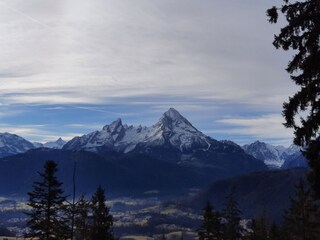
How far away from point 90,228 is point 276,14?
46127mm

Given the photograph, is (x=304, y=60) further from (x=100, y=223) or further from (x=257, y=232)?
(x=257, y=232)

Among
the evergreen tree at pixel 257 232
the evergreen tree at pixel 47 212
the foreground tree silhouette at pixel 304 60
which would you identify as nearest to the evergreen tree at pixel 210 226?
the evergreen tree at pixel 257 232

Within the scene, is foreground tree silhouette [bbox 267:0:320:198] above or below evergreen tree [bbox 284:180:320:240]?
above

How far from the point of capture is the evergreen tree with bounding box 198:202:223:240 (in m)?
63.2

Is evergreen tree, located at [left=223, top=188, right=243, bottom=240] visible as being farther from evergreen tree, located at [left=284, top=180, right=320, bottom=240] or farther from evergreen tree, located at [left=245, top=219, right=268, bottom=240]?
evergreen tree, located at [left=284, top=180, right=320, bottom=240]

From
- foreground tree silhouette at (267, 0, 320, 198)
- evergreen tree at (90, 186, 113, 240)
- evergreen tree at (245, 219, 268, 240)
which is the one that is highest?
foreground tree silhouette at (267, 0, 320, 198)

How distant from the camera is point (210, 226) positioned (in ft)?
209

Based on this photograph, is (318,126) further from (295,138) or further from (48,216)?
(48,216)

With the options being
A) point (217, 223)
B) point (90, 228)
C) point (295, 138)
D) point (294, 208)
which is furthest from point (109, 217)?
point (295, 138)

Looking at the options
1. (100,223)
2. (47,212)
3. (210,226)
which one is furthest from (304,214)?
(47,212)

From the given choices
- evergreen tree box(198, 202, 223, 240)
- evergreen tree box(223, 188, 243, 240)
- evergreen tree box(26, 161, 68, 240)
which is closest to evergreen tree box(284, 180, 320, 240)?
evergreen tree box(198, 202, 223, 240)

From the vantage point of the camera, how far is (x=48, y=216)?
3759 cm

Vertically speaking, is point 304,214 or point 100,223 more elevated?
point 304,214

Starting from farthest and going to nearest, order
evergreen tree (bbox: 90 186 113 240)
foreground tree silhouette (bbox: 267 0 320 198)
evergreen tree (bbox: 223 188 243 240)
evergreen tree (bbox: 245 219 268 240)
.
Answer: evergreen tree (bbox: 245 219 268 240), evergreen tree (bbox: 223 188 243 240), evergreen tree (bbox: 90 186 113 240), foreground tree silhouette (bbox: 267 0 320 198)
